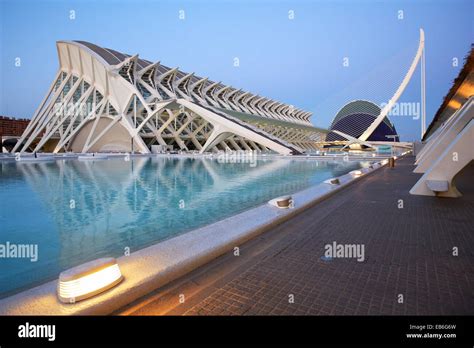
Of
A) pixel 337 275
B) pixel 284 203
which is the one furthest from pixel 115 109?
pixel 337 275

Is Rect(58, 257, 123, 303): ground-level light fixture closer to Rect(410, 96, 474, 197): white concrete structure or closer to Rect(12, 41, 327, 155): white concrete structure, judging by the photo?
Rect(410, 96, 474, 197): white concrete structure

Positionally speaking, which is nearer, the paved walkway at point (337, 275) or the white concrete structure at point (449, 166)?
the paved walkway at point (337, 275)

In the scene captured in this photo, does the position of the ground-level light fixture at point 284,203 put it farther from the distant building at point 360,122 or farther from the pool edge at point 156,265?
the distant building at point 360,122

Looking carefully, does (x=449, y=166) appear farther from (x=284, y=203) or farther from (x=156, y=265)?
(x=156, y=265)

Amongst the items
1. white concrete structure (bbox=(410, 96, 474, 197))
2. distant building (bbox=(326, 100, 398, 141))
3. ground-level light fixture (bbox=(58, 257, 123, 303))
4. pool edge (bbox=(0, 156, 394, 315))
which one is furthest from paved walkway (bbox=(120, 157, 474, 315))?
distant building (bbox=(326, 100, 398, 141))

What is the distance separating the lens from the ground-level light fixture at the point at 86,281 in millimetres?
2029

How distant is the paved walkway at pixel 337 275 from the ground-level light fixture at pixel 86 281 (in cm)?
28

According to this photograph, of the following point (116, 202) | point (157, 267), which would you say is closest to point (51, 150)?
point (116, 202)

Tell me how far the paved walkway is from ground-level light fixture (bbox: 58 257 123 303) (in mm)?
278

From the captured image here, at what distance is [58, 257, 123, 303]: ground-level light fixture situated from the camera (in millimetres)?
2029

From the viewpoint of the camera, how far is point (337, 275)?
262cm

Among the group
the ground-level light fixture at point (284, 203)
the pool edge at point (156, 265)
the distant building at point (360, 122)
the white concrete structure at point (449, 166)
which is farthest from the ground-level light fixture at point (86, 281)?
the distant building at point (360, 122)

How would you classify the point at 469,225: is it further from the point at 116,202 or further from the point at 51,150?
the point at 51,150
